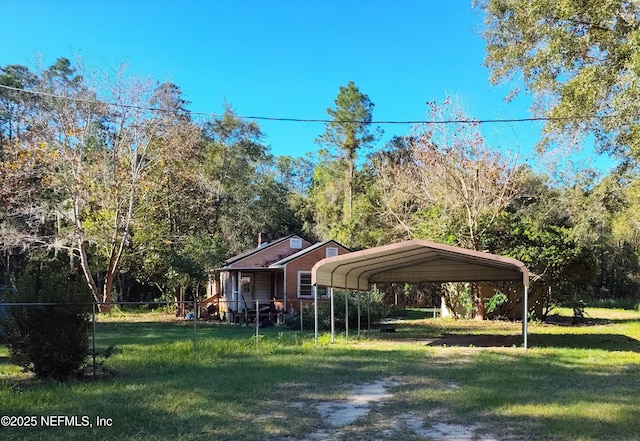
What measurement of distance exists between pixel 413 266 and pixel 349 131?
76.9 feet

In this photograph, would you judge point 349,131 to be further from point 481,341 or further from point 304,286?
point 481,341

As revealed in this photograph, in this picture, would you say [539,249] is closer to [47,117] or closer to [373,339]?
[373,339]

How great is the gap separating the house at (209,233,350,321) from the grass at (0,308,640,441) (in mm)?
11151

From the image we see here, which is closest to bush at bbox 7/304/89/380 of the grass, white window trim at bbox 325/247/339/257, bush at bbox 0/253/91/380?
bush at bbox 0/253/91/380

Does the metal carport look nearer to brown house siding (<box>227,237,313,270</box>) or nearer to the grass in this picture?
the grass

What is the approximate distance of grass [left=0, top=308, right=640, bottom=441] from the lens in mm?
5680

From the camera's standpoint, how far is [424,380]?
8617 millimetres

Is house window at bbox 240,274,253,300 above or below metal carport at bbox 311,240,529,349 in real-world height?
below

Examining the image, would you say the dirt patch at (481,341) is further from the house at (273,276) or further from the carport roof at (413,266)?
the house at (273,276)

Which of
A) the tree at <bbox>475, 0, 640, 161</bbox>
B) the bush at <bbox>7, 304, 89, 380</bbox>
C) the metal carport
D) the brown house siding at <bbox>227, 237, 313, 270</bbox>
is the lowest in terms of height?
the bush at <bbox>7, 304, 89, 380</bbox>

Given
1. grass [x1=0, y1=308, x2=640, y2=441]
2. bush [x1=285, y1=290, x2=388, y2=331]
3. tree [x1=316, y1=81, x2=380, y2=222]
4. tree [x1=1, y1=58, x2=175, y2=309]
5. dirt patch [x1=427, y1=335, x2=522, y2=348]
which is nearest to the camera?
grass [x1=0, y1=308, x2=640, y2=441]

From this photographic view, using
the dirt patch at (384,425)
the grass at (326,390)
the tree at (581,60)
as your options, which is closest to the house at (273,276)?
the grass at (326,390)

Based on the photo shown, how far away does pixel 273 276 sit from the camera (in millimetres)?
27469

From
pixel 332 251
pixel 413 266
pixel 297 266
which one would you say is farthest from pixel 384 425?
pixel 332 251
